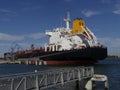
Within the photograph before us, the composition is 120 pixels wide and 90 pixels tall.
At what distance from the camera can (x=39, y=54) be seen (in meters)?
97.8

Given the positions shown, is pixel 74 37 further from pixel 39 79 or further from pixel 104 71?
pixel 39 79

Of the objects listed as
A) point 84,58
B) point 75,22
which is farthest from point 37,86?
point 75,22

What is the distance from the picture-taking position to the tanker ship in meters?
74.8

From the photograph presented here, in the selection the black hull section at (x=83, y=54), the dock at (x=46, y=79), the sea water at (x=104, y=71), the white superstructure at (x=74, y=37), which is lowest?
the sea water at (x=104, y=71)

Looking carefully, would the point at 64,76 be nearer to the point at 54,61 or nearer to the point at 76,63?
the point at 76,63

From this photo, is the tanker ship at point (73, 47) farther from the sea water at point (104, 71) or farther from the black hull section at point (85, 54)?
the sea water at point (104, 71)

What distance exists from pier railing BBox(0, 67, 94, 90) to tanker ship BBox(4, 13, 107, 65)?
1793 inches

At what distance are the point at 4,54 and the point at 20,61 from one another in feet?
180

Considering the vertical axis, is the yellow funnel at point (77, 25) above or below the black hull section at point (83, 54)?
above

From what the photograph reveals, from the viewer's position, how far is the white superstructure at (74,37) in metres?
80.7

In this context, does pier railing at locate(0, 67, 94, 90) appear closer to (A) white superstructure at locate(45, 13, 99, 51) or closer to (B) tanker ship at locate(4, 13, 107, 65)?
(B) tanker ship at locate(4, 13, 107, 65)

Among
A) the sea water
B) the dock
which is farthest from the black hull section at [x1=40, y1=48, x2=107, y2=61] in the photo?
the dock

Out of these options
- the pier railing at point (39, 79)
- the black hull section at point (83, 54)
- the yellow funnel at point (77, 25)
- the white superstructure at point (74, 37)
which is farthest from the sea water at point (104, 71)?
the yellow funnel at point (77, 25)

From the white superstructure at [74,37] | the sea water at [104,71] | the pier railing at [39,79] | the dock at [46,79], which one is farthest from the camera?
the white superstructure at [74,37]
